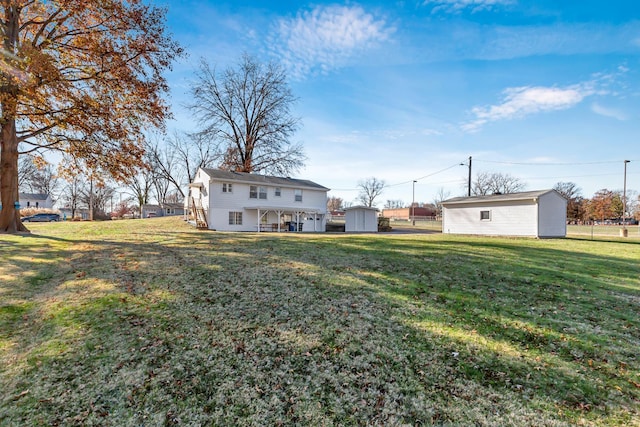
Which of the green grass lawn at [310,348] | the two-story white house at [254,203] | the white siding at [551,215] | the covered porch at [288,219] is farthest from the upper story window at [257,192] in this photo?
the white siding at [551,215]

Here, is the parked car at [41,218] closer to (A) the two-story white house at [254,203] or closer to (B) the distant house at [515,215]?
(A) the two-story white house at [254,203]

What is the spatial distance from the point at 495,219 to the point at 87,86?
25.6m

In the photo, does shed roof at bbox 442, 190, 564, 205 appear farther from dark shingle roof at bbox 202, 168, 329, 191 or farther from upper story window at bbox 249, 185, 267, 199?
upper story window at bbox 249, 185, 267, 199

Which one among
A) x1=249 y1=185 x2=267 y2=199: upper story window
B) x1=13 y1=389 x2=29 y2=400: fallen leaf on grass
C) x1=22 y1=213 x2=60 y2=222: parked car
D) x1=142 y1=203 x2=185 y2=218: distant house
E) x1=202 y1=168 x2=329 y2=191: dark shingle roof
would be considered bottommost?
x1=13 y1=389 x2=29 y2=400: fallen leaf on grass

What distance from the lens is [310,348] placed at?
3.69m

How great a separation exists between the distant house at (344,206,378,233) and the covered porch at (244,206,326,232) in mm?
3071

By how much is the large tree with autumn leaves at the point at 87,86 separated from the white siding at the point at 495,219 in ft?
73.5

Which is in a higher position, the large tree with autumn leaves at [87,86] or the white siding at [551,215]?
the large tree with autumn leaves at [87,86]

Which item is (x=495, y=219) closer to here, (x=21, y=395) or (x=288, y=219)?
Result: (x=288, y=219)

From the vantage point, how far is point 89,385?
2.92 meters

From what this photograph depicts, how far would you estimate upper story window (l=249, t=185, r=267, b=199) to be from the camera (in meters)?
24.3

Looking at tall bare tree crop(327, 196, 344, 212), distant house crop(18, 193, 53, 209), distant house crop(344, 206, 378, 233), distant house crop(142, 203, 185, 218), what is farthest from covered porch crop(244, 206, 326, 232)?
tall bare tree crop(327, 196, 344, 212)

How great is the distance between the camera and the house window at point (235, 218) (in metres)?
23.1

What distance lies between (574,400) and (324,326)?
2.86 metres
